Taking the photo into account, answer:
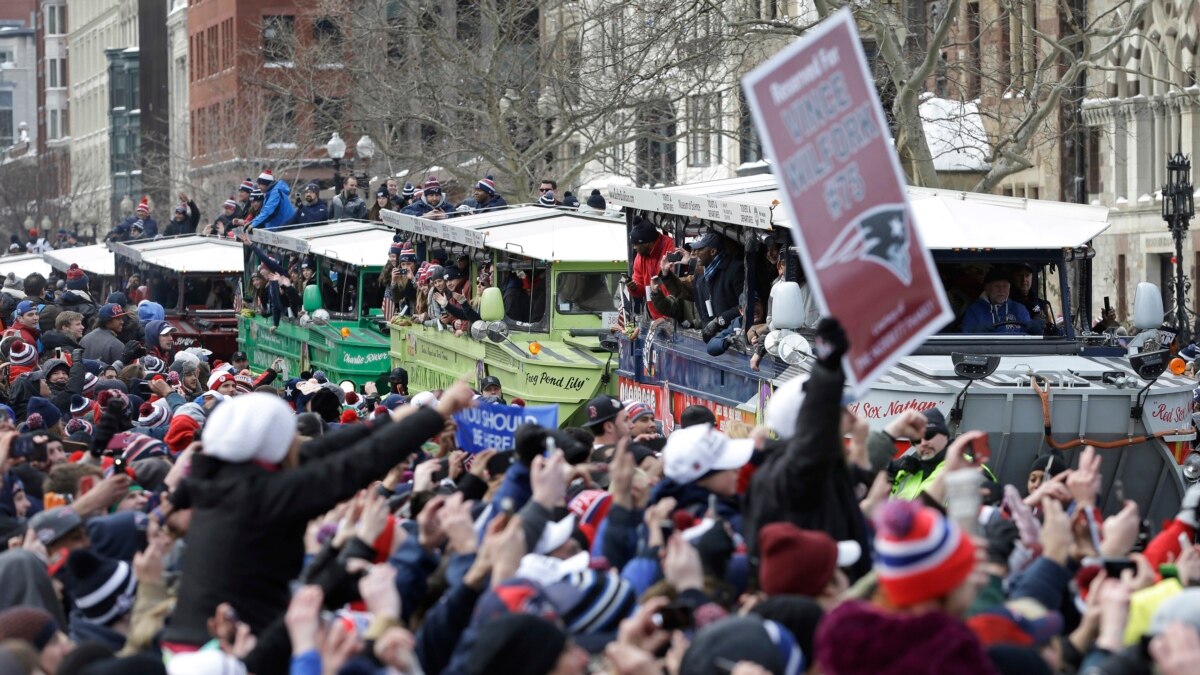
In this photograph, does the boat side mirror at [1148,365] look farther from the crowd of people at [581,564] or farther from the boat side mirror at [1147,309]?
the crowd of people at [581,564]

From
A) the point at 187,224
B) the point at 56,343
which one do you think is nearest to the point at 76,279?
the point at 56,343

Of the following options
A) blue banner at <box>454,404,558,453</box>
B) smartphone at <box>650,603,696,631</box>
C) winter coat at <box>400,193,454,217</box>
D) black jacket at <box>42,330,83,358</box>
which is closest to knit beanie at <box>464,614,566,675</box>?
smartphone at <box>650,603,696,631</box>

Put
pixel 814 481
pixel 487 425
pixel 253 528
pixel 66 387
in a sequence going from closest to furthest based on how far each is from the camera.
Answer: pixel 253 528, pixel 814 481, pixel 487 425, pixel 66 387

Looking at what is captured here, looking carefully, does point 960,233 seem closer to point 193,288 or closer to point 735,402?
point 735,402

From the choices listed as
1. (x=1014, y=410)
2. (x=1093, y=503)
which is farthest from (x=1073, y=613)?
(x=1014, y=410)

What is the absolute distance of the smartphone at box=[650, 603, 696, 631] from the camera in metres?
6.59

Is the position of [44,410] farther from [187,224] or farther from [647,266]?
[187,224]

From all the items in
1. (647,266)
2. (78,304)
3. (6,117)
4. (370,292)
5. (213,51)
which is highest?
(6,117)

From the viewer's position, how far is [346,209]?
3538 cm

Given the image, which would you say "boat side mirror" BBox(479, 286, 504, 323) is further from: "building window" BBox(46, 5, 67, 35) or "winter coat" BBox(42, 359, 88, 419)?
"building window" BBox(46, 5, 67, 35)

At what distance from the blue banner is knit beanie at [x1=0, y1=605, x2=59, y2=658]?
4.24 metres

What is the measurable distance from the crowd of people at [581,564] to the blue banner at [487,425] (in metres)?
0.95

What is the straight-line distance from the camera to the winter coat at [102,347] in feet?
72.0

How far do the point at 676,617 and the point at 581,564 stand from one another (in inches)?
19.3
